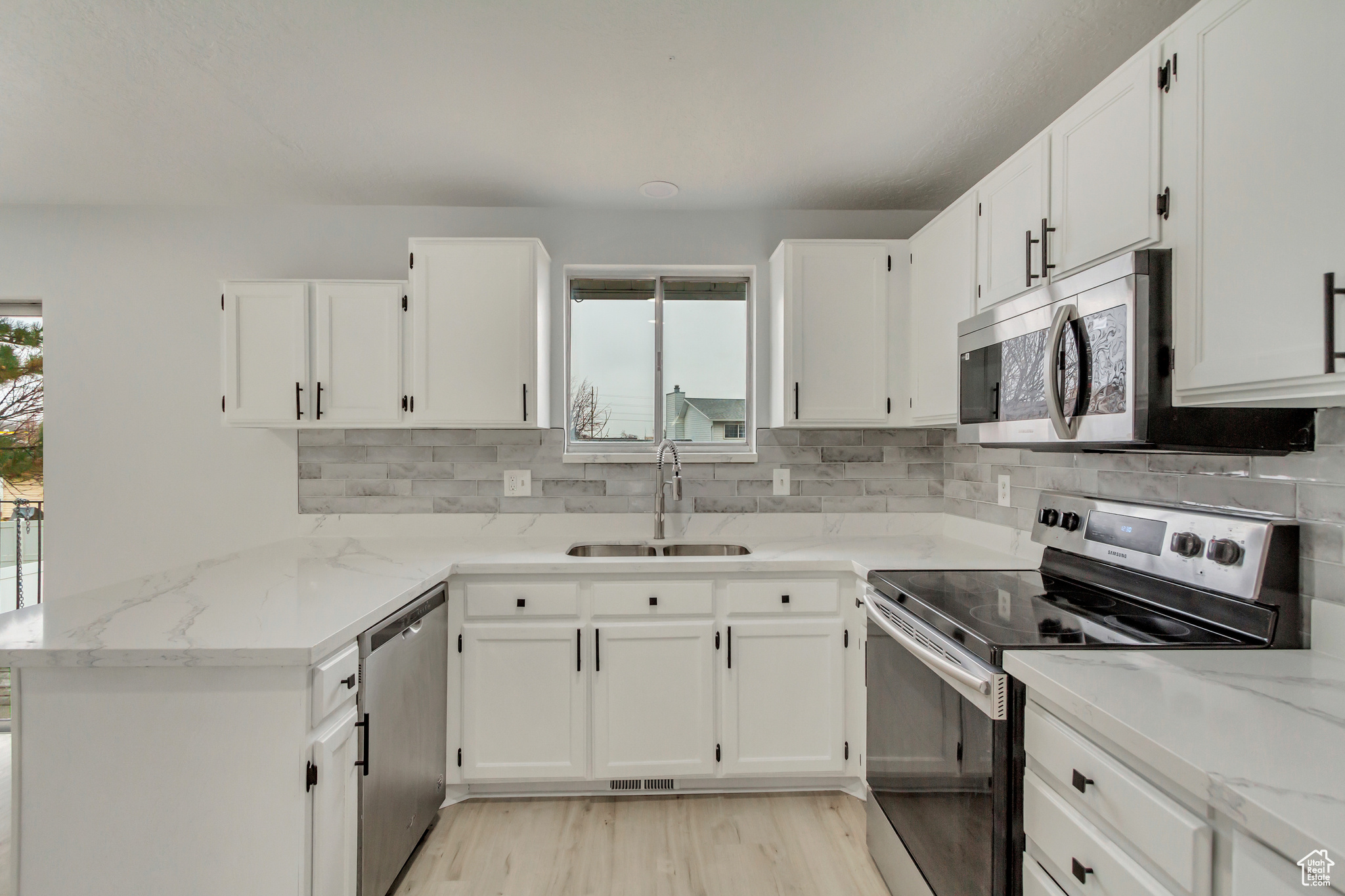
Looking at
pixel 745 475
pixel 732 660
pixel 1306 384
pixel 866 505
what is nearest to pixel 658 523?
pixel 745 475

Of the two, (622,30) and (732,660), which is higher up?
(622,30)

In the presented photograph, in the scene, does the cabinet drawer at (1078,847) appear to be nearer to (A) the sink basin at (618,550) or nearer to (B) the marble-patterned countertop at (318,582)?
(B) the marble-patterned countertop at (318,582)

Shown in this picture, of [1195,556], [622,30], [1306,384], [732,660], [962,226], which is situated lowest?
[732,660]

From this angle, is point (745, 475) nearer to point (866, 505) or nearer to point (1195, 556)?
A: point (866, 505)

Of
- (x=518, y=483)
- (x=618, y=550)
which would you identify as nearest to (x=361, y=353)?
(x=518, y=483)

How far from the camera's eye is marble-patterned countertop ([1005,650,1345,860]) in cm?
71

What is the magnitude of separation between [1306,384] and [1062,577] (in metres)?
0.95

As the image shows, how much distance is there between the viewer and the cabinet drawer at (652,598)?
2152 millimetres

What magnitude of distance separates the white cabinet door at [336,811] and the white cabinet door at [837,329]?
1.86 meters

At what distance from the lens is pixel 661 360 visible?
2.90 m

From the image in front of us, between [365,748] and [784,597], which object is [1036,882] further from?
[365,748]

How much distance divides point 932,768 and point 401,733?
1417 millimetres

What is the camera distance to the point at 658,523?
2660 millimetres

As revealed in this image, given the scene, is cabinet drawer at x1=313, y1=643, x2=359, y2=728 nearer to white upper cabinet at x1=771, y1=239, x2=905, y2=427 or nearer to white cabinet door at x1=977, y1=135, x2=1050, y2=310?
white upper cabinet at x1=771, y1=239, x2=905, y2=427
